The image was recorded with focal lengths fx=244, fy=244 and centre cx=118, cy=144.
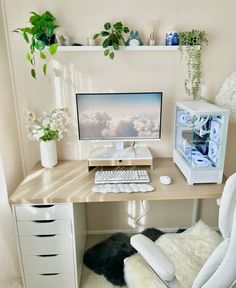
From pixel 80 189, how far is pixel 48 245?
0.40 meters

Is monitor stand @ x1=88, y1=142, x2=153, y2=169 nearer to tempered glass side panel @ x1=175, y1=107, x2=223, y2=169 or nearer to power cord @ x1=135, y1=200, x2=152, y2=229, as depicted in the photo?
tempered glass side panel @ x1=175, y1=107, x2=223, y2=169

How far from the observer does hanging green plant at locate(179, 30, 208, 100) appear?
1691 millimetres

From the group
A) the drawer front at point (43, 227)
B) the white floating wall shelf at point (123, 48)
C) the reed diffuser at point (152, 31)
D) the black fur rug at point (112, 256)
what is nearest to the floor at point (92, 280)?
the black fur rug at point (112, 256)

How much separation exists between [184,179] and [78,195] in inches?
27.9

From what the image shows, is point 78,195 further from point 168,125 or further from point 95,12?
point 95,12

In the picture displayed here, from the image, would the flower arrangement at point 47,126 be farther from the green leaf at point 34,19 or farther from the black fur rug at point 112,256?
the black fur rug at point 112,256

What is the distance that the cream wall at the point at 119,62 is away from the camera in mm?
1698

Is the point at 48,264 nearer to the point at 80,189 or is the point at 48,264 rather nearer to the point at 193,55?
the point at 80,189

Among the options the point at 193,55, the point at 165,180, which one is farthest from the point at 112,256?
the point at 193,55

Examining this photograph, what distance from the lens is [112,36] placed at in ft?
5.43

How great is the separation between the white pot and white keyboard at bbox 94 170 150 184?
0.37m

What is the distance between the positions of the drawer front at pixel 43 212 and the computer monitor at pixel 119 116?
1.77ft

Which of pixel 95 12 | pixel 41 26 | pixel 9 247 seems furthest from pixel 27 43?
pixel 9 247

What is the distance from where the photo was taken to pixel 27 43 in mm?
1720
